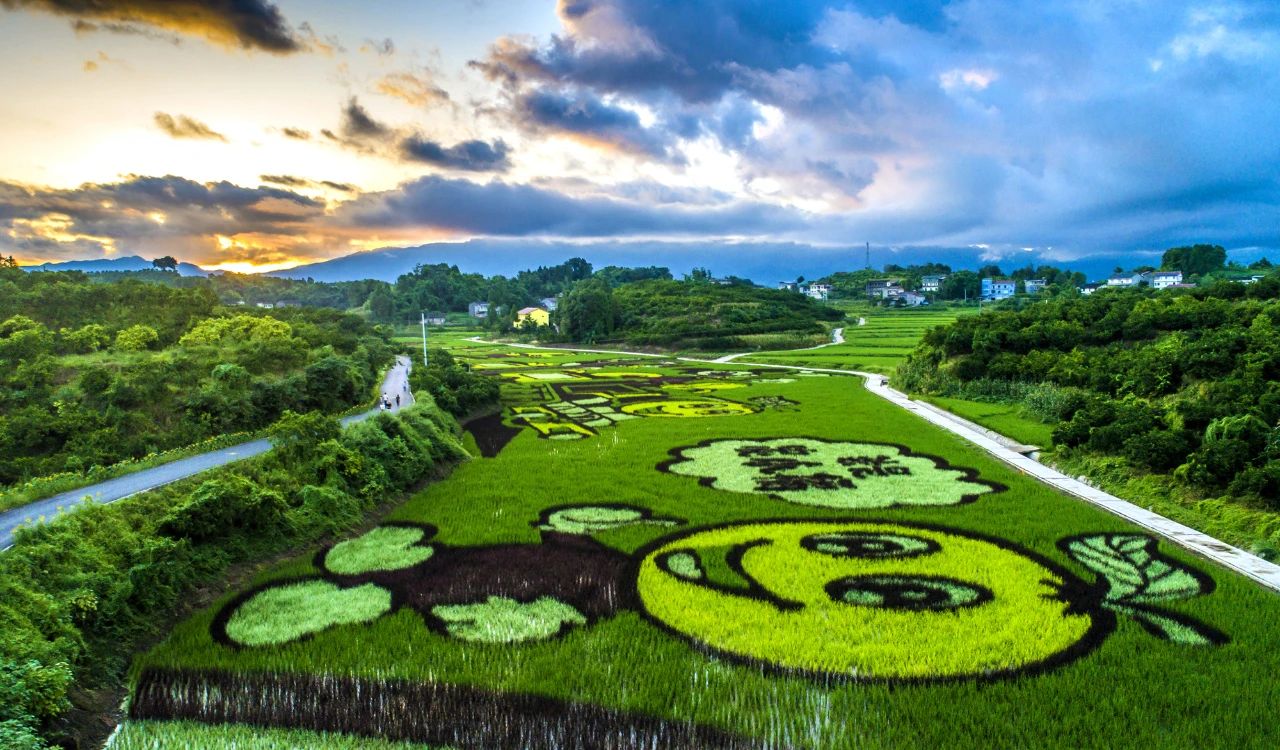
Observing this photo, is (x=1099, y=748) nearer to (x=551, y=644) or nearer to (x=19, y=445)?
(x=551, y=644)

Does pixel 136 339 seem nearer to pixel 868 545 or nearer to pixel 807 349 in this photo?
pixel 868 545

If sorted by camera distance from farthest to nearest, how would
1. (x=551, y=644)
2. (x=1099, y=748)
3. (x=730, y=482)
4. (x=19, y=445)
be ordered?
(x=19, y=445)
(x=730, y=482)
(x=551, y=644)
(x=1099, y=748)

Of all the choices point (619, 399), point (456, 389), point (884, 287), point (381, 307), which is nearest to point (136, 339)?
point (456, 389)

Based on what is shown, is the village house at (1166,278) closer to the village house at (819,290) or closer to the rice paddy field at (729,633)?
the village house at (819,290)

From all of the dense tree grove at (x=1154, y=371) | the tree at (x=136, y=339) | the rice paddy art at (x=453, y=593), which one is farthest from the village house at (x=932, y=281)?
the rice paddy art at (x=453, y=593)

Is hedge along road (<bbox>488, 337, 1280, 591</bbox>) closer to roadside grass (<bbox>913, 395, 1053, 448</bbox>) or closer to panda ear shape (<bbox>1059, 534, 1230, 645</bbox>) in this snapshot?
roadside grass (<bbox>913, 395, 1053, 448</bbox>)

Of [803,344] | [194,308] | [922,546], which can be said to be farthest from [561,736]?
[803,344]
